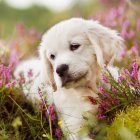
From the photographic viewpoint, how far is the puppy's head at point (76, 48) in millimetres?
5488

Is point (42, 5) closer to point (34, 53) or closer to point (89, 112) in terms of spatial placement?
point (34, 53)

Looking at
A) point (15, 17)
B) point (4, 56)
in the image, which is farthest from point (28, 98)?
point (15, 17)

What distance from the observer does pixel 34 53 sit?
9703 millimetres

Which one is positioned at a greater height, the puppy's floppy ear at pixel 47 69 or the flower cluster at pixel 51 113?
the puppy's floppy ear at pixel 47 69

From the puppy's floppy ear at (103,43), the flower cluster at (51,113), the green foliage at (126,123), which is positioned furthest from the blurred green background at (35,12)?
the green foliage at (126,123)

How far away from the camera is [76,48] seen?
5.60 meters

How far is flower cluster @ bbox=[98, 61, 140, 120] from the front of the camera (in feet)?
17.6

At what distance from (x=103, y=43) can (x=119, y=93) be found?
1.99ft

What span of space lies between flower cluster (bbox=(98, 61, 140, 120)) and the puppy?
0.15 m

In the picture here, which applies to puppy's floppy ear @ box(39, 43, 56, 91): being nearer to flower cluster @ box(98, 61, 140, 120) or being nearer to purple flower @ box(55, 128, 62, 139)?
purple flower @ box(55, 128, 62, 139)

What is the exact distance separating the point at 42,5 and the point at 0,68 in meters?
17.1

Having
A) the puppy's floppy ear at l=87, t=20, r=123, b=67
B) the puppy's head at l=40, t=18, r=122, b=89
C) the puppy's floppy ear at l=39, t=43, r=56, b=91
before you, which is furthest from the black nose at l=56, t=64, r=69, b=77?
the puppy's floppy ear at l=39, t=43, r=56, b=91

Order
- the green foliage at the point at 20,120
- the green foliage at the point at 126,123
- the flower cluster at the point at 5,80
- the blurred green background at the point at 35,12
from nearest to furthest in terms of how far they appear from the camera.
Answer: the green foliage at the point at 126,123, the green foliage at the point at 20,120, the flower cluster at the point at 5,80, the blurred green background at the point at 35,12

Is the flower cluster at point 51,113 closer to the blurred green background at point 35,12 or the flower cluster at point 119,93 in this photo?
the flower cluster at point 119,93
